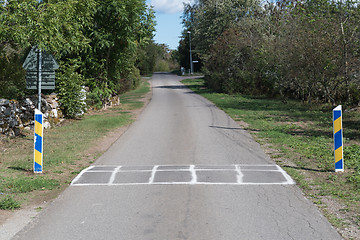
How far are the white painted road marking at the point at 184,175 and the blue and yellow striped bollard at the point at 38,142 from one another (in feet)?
3.11

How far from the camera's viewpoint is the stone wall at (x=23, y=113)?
552 inches

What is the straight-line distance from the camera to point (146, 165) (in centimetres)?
994

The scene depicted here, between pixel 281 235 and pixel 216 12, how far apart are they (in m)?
41.3

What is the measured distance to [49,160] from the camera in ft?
34.0

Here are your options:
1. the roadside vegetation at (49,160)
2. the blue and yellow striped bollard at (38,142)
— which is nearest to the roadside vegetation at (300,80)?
the roadside vegetation at (49,160)

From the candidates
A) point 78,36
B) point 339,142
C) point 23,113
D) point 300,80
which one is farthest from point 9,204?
point 300,80

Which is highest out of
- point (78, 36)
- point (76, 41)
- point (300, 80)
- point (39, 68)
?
point (78, 36)

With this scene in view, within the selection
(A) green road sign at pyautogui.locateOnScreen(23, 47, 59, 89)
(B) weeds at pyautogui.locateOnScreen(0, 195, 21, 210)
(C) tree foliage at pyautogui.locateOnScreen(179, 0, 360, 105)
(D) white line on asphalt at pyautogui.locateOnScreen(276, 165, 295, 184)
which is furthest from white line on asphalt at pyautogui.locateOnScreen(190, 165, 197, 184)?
(C) tree foliage at pyautogui.locateOnScreen(179, 0, 360, 105)

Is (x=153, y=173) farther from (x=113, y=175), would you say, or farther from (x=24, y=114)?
(x=24, y=114)

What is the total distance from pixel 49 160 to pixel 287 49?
18.3m

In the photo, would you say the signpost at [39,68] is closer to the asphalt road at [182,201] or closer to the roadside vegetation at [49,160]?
the roadside vegetation at [49,160]

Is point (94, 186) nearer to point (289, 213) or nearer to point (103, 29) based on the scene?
point (289, 213)

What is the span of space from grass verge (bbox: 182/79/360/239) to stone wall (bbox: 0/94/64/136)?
8256 millimetres

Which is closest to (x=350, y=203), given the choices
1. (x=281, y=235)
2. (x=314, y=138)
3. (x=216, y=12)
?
(x=281, y=235)
